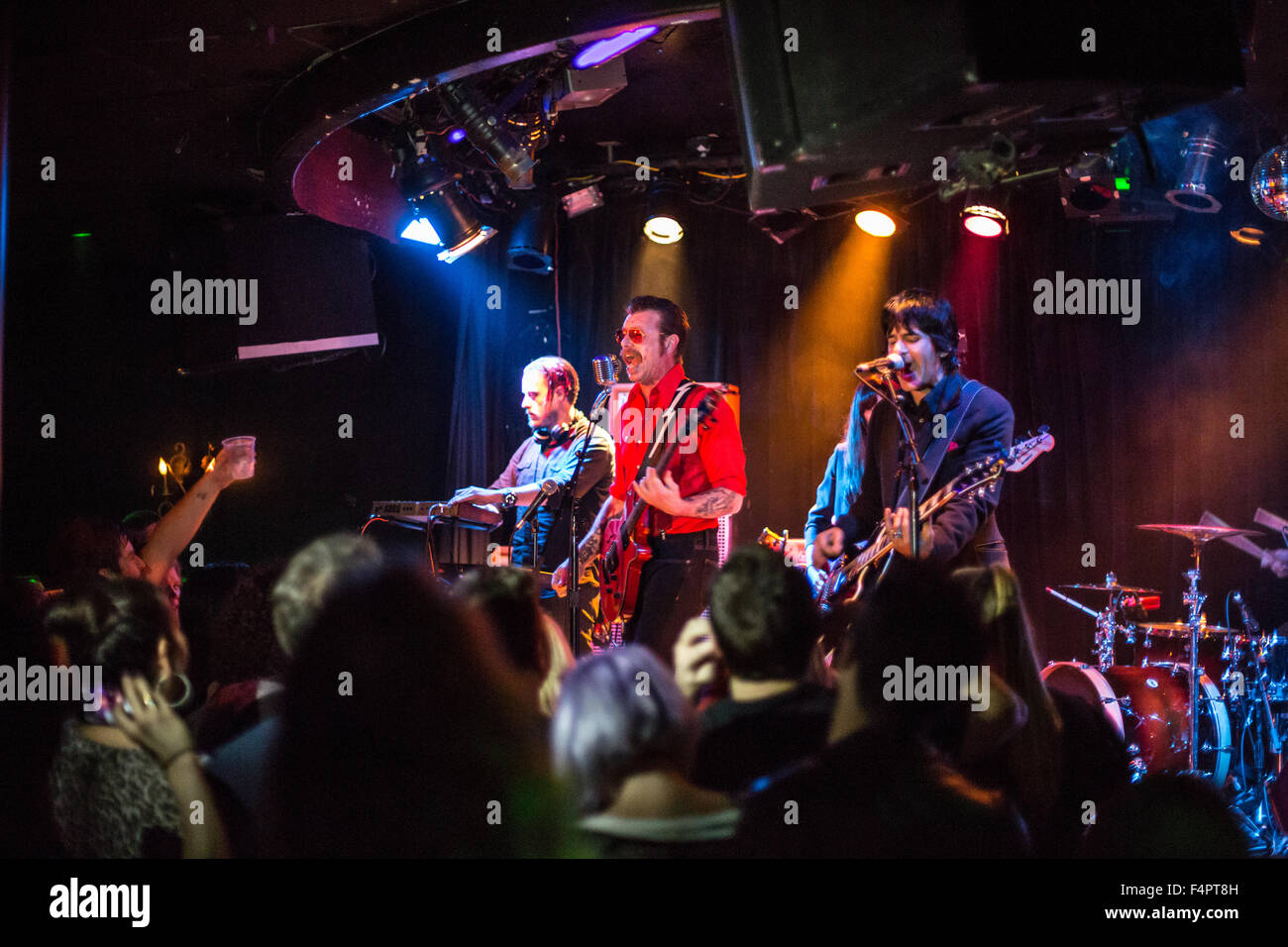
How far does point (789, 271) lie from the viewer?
7.67 m

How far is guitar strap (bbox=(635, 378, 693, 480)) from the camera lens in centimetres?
480

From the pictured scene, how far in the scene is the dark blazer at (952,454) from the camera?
418 centimetres

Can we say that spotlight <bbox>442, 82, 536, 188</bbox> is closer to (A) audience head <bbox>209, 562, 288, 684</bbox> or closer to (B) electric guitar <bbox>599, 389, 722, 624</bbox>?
(B) electric guitar <bbox>599, 389, 722, 624</bbox>

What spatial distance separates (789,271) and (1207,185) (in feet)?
8.61

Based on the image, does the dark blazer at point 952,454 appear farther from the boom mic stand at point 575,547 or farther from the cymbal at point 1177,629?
the cymbal at point 1177,629

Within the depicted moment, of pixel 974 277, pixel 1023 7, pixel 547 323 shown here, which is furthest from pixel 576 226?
pixel 1023 7

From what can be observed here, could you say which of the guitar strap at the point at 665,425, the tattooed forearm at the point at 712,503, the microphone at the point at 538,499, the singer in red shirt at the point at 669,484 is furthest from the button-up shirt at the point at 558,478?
the tattooed forearm at the point at 712,503

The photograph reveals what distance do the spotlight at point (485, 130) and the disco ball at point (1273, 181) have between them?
12.2ft

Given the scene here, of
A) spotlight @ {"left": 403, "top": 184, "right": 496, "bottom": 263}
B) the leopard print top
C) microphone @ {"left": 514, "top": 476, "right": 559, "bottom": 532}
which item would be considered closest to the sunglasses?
microphone @ {"left": 514, "top": 476, "right": 559, "bottom": 532}

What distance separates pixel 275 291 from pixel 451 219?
1.72 meters

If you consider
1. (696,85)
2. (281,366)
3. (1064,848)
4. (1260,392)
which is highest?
(696,85)

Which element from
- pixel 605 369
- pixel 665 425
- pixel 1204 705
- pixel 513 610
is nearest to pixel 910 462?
pixel 665 425

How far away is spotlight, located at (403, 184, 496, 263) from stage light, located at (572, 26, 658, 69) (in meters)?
1.22

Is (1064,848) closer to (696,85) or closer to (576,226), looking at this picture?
(696,85)
